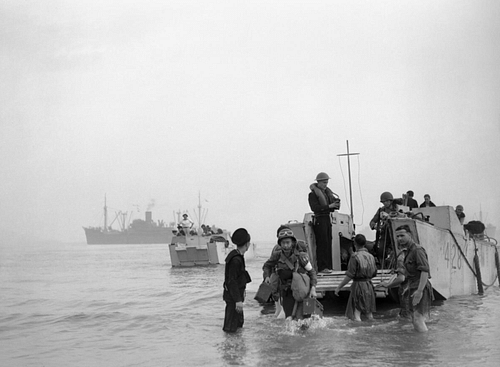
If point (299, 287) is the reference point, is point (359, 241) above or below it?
above

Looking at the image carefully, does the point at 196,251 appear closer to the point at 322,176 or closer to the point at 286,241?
the point at 322,176

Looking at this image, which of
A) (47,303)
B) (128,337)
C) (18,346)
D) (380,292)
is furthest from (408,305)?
(47,303)

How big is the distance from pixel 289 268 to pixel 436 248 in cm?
500

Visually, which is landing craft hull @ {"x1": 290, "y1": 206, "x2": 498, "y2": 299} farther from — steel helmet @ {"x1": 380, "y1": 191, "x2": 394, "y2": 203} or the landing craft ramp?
steel helmet @ {"x1": 380, "y1": 191, "x2": 394, "y2": 203}

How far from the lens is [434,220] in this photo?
49.6 ft

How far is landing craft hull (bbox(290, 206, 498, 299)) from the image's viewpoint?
12484 millimetres

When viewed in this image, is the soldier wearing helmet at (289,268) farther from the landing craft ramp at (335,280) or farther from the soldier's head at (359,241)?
the landing craft ramp at (335,280)

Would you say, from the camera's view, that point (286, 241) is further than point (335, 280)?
No

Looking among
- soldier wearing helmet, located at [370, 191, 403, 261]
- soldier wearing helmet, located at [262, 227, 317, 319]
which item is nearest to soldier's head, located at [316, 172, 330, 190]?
soldier wearing helmet, located at [370, 191, 403, 261]

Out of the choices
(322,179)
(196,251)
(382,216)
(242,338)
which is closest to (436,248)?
(382,216)

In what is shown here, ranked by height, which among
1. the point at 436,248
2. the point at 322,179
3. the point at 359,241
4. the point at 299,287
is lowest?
the point at 299,287

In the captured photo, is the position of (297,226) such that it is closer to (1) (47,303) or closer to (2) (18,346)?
(2) (18,346)

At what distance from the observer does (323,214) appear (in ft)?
44.0

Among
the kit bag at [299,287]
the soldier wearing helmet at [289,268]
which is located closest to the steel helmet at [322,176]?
the soldier wearing helmet at [289,268]
